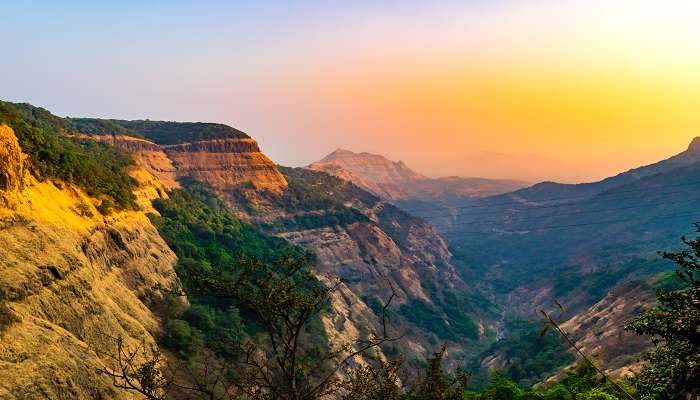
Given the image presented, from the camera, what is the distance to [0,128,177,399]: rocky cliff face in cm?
2098

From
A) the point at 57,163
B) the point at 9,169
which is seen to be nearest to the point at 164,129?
the point at 57,163

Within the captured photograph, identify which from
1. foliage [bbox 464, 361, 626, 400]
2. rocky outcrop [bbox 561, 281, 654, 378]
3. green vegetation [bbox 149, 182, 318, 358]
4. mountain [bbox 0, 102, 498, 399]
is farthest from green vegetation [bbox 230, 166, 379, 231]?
foliage [bbox 464, 361, 626, 400]

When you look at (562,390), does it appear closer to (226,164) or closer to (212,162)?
(226,164)

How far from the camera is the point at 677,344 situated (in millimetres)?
16719

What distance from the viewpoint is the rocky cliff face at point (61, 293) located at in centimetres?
2098

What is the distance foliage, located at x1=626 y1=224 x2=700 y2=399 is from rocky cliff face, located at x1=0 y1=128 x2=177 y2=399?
2436 cm

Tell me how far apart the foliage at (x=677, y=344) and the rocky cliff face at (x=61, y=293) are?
2436cm

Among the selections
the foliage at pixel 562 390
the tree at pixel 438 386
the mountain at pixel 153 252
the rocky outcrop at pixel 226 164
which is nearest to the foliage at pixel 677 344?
the tree at pixel 438 386

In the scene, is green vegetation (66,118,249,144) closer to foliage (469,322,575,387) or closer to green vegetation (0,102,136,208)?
green vegetation (0,102,136,208)

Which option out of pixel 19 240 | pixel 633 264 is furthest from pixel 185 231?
pixel 633 264

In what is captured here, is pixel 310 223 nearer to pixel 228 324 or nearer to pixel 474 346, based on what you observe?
pixel 474 346

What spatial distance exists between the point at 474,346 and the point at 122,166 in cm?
8150

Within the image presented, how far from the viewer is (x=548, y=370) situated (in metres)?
64.3

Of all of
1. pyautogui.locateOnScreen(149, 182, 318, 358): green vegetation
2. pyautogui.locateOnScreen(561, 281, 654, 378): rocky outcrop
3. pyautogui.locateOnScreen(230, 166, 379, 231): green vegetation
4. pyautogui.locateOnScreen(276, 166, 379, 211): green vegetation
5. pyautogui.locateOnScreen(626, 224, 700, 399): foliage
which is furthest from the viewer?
pyautogui.locateOnScreen(276, 166, 379, 211): green vegetation
